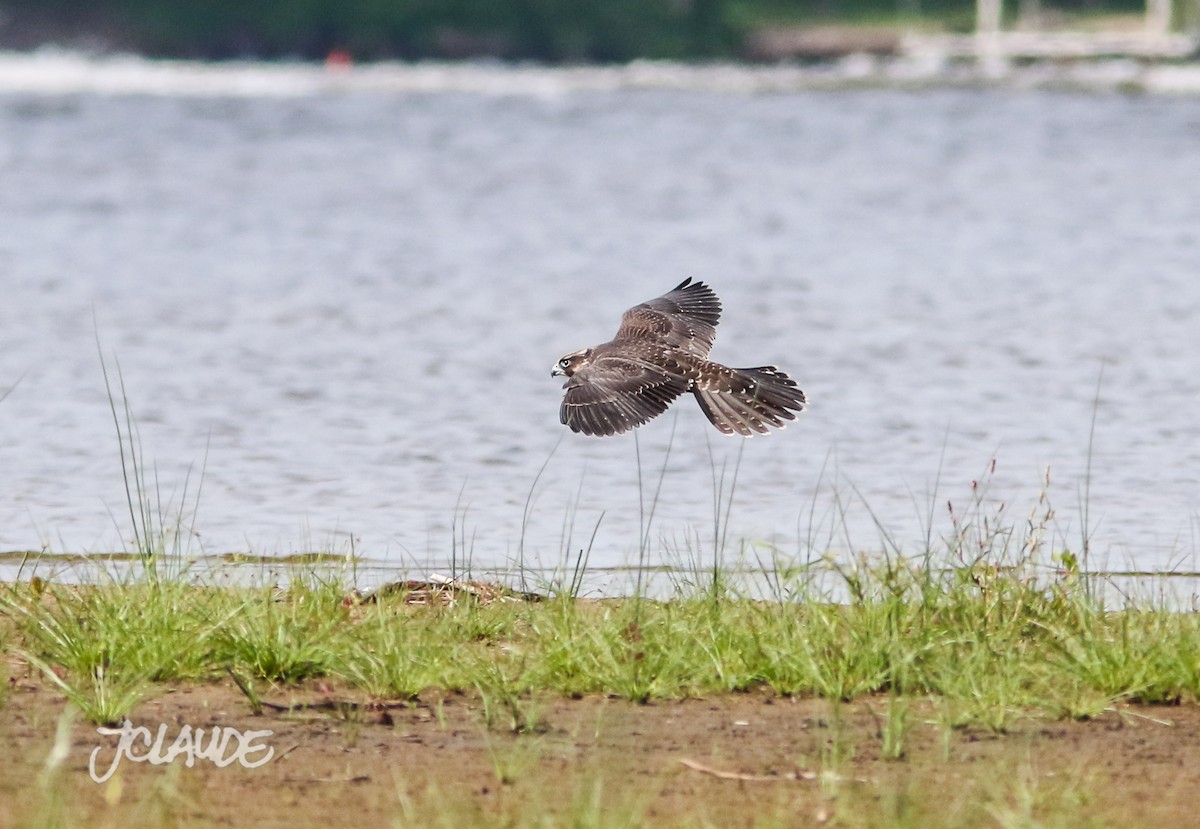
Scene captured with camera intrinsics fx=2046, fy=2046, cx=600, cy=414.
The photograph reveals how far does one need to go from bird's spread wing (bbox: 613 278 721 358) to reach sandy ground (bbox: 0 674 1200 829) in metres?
2.87

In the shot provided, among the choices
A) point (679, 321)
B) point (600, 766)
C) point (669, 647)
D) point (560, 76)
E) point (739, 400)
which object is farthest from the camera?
point (560, 76)

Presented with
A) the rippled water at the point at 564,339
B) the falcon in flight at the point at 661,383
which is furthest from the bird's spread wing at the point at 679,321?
the rippled water at the point at 564,339

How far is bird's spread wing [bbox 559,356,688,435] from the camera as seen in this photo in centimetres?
747

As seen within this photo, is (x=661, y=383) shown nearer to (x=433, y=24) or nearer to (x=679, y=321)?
(x=679, y=321)

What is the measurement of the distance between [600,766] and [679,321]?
3.73m

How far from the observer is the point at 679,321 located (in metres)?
A: 8.54

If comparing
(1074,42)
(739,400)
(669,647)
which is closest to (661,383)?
(739,400)

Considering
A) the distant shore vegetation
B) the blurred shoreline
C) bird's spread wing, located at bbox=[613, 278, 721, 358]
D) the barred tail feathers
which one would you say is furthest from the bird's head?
the distant shore vegetation

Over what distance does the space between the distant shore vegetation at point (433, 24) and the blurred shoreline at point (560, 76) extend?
1705mm

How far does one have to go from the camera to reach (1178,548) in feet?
26.9

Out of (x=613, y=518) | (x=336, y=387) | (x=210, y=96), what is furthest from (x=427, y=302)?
(x=210, y=96)

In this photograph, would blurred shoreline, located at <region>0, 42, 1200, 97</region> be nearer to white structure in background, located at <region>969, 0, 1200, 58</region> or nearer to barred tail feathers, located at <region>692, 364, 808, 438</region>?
white structure in background, located at <region>969, 0, 1200, 58</region>

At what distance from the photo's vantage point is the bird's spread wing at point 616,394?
7.47 meters

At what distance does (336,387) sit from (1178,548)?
6050 mm
